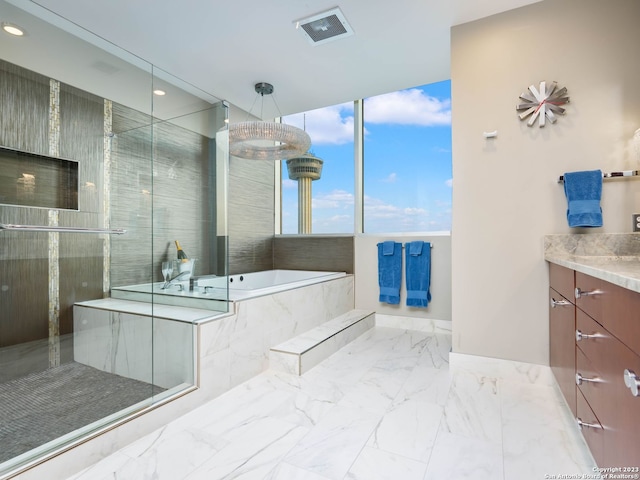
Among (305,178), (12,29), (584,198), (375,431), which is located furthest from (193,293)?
(584,198)

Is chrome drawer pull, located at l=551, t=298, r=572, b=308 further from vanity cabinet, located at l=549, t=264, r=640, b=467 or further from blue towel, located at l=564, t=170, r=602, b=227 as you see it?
blue towel, located at l=564, t=170, r=602, b=227

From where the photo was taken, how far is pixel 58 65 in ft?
7.56

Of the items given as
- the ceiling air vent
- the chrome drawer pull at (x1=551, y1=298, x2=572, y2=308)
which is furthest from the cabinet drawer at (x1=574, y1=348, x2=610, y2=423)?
the ceiling air vent

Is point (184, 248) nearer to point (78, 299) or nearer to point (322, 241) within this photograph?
point (78, 299)

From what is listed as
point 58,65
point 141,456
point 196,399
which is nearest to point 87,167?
point 58,65

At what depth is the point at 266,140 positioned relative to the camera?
291 centimetres

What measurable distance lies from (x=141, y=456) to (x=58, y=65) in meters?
2.53

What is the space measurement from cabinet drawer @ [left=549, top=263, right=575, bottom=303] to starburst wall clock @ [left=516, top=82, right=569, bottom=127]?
0.98 meters

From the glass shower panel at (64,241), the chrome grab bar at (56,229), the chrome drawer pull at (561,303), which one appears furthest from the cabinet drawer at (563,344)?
the chrome grab bar at (56,229)

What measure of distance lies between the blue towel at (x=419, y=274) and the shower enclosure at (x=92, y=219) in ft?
6.75

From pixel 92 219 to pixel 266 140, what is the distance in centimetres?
146

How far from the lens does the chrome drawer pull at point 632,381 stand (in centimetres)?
89

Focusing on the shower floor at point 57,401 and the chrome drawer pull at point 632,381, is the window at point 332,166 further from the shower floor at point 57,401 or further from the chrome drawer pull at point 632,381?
the chrome drawer pull at point 632,381

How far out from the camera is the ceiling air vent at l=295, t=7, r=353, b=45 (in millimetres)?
2443
